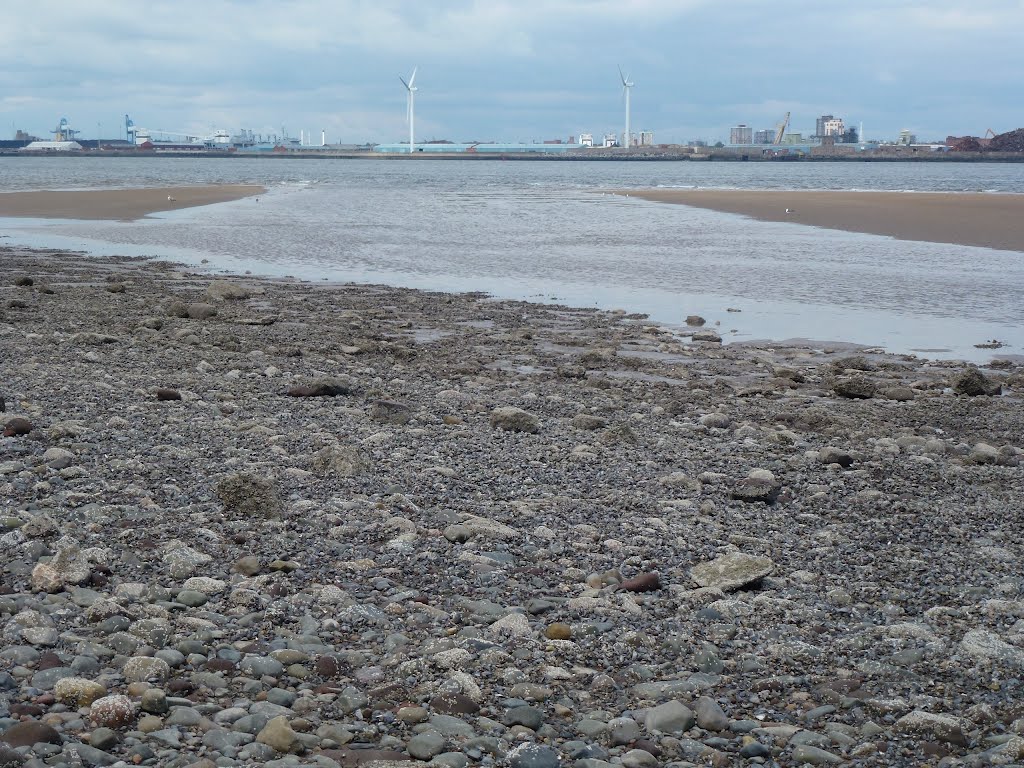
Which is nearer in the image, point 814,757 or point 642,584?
point 814,757

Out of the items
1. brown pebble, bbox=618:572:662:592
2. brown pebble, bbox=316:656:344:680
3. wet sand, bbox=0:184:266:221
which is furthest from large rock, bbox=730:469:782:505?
wet sand, bbox=0:184:266:221

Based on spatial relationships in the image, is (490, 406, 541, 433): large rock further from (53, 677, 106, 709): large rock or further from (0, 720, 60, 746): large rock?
(0, 720, 60, 746): large rock

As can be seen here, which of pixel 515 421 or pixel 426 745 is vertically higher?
pixel 515 421

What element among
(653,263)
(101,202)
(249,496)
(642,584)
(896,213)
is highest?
(101,202)

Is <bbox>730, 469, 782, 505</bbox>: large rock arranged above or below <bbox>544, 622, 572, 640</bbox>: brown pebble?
above

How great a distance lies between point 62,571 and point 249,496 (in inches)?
52.3

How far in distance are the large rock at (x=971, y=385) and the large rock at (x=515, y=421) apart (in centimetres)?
514

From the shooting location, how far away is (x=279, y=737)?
378 cm

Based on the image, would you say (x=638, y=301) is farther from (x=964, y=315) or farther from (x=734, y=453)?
(x=734, y=453)

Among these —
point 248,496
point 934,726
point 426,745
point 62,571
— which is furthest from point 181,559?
point 934,726

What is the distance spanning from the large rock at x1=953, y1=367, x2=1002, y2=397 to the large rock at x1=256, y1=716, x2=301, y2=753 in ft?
30.3

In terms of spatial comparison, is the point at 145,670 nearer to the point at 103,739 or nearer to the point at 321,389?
the point at 103,739

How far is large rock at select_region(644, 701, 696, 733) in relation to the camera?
13.3 feet

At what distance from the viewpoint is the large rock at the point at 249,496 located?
6141 millimetres
